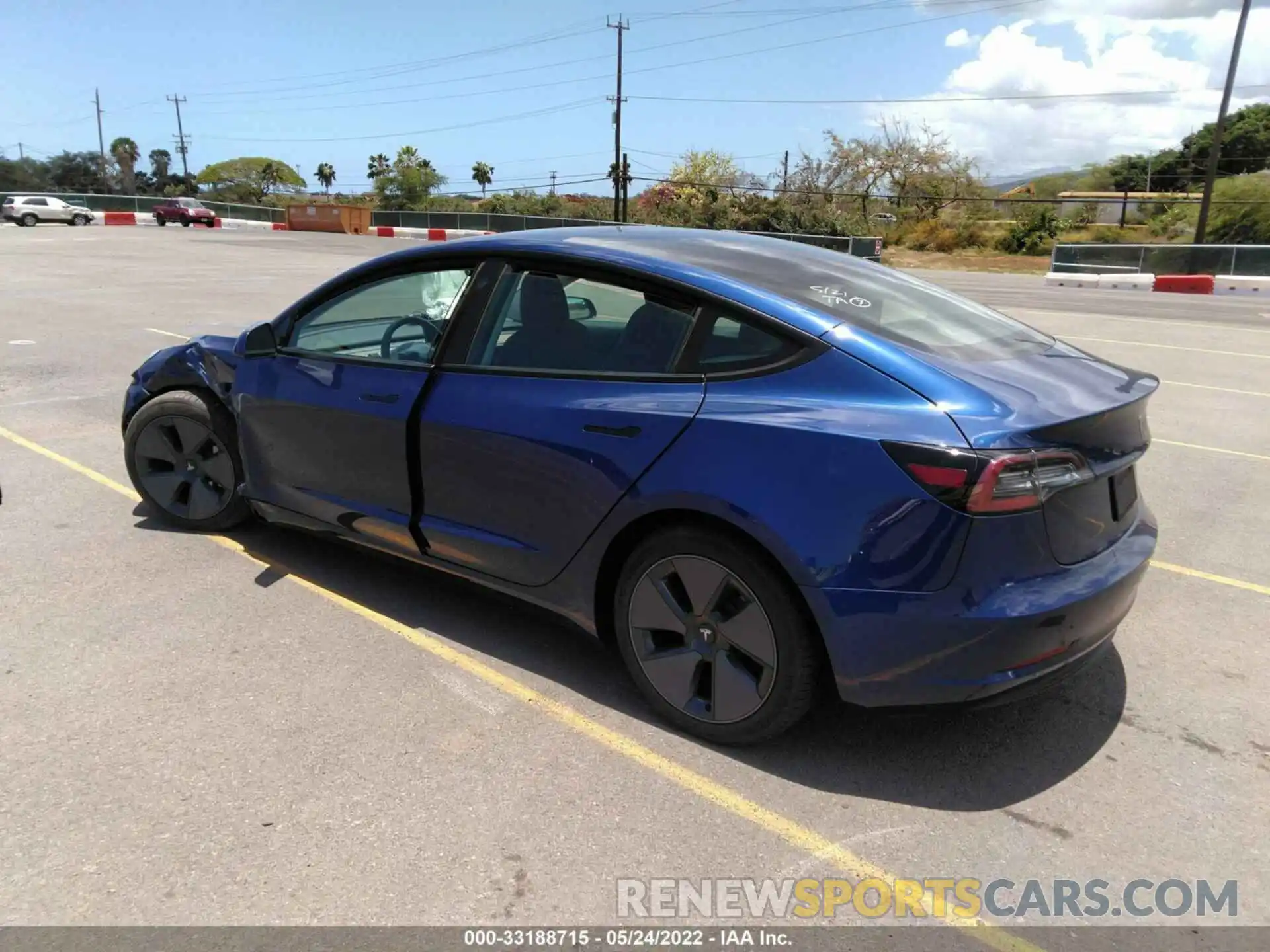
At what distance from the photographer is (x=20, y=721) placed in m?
3.03

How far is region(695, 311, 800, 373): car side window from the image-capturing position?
279 centimetres

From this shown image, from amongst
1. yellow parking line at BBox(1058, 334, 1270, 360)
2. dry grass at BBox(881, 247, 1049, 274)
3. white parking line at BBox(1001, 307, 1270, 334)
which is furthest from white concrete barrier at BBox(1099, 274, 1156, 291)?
yellow parking line at BBox(1058, 334, 1270, 360)

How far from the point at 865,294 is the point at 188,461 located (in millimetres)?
3448

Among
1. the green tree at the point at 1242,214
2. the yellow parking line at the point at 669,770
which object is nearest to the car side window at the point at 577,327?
the yellow parking line at the point at 669,770

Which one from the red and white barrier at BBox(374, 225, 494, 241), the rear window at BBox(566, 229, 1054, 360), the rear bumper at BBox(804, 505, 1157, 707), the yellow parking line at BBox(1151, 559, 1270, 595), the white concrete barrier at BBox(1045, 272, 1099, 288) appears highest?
the rear window at BBox(566, 229, 1054, 360)

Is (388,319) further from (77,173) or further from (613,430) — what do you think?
(77,173)

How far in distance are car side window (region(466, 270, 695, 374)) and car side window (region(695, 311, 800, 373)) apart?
9 cm

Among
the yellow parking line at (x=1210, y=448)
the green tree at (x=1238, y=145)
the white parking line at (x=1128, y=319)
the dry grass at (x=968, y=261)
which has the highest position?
the green tree at (x=1238, y=145)

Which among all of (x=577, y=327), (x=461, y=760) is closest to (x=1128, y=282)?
(x=577, y=327)

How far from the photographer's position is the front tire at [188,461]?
446 centimetres

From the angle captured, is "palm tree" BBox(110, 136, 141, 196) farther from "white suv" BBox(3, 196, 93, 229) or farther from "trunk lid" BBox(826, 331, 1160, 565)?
"trunk lid" BBox(826, 331, 1160, 565)

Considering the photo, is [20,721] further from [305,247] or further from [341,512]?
[305,247]

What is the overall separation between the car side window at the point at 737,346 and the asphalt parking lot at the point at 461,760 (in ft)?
Answer: 3.97

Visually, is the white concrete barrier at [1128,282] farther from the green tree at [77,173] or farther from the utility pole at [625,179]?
the green tree at [77,173]
